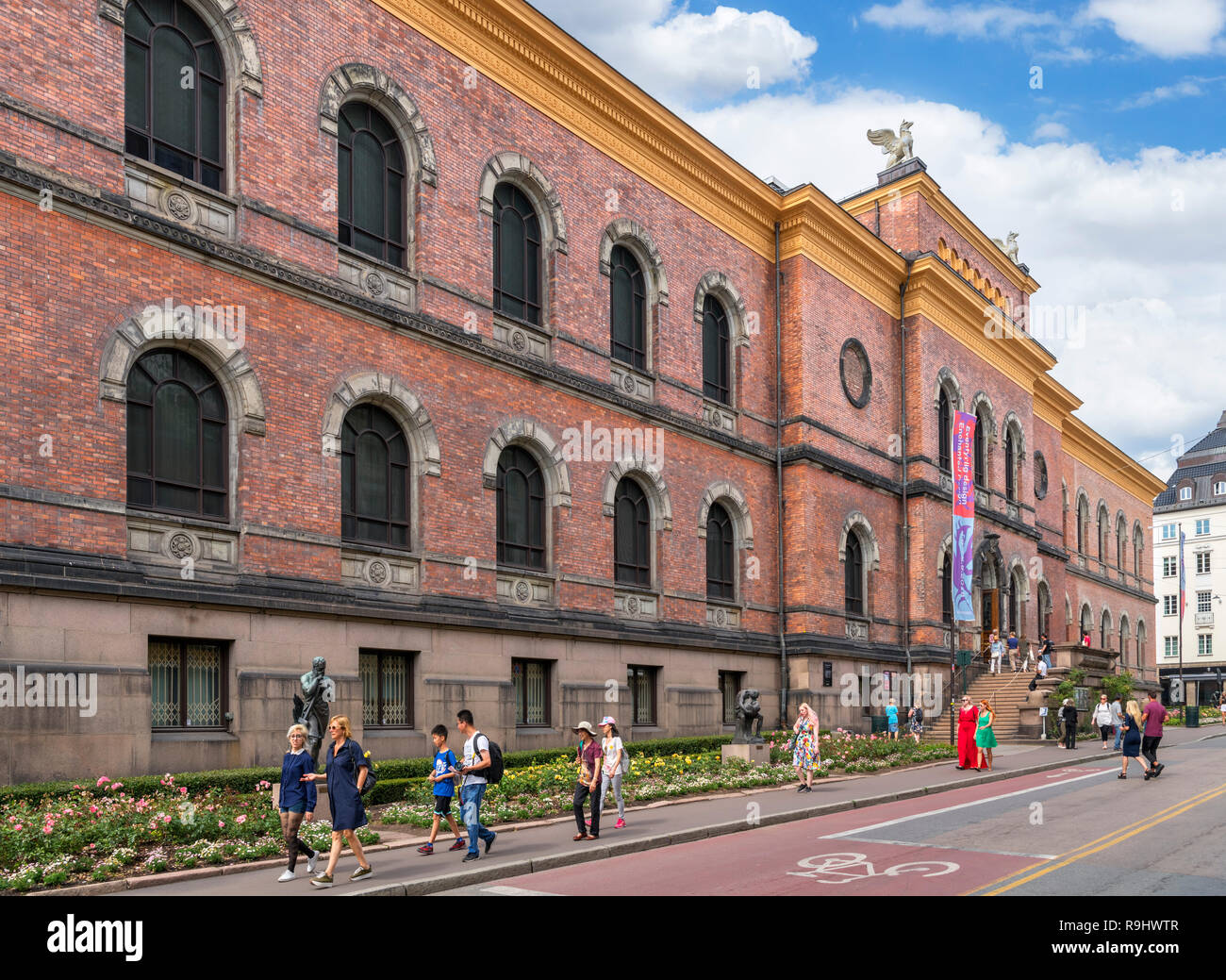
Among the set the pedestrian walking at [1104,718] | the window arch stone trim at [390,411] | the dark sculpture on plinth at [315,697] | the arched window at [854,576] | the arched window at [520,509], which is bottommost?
the pedestrian walking at [1104,718]

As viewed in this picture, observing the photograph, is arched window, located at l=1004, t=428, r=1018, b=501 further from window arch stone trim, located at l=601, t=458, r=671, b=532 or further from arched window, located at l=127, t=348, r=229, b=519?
arched window, located at l=127, t=348, r=229, b=519

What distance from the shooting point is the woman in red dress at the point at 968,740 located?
26.1 metres

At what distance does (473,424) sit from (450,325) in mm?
2050

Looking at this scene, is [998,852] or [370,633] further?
[370,633]

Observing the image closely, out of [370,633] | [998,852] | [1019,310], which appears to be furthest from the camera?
[1019,310]

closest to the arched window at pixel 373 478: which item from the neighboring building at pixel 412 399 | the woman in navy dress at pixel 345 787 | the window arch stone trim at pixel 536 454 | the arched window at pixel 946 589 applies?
Answer: the neighboring building at pixel 412 399

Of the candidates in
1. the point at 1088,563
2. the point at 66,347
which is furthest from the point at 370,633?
the point at 1088,563

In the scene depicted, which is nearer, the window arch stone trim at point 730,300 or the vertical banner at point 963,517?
the window arch stone trim at point 730,300

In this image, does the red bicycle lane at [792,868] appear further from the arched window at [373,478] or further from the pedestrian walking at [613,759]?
the arched window at [373,478]

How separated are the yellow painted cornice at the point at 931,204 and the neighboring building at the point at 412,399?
393cm

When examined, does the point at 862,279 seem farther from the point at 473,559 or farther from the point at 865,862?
the point at 865,862

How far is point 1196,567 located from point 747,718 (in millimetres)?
84023

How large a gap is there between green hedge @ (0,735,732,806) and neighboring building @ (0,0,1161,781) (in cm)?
53
